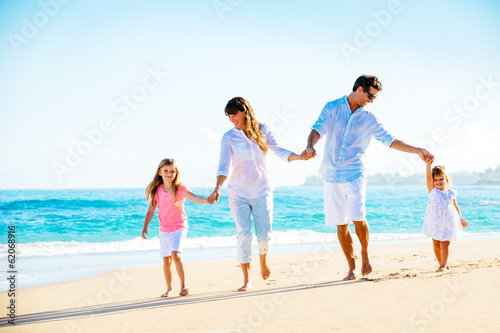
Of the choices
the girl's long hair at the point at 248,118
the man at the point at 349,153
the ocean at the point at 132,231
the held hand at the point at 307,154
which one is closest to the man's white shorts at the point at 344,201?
the man at the point at 349,153

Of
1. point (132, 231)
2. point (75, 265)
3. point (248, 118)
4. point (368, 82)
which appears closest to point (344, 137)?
point (368, 82)

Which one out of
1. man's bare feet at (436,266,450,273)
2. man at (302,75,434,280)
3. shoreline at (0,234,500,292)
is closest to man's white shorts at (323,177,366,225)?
man at (302,75,434,280)

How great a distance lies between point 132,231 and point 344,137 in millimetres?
13913

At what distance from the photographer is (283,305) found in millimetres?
3850

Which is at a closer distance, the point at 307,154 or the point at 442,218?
the point at 307,154

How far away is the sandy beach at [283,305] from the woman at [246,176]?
523 millimetres

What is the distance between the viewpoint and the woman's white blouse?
15.8 feet

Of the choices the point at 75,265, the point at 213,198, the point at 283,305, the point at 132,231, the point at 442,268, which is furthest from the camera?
the point at 132,231

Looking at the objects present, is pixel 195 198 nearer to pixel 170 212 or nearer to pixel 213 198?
pixel 170 212

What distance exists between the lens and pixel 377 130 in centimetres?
514

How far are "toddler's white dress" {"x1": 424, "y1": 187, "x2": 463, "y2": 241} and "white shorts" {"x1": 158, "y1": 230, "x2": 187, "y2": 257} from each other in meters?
3.16

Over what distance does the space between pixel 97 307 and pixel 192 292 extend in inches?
41.6

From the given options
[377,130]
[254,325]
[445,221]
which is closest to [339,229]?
[377,130]

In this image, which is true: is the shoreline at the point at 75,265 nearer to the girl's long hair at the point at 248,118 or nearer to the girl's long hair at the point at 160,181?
the girl's long hair at the point at 160,181
